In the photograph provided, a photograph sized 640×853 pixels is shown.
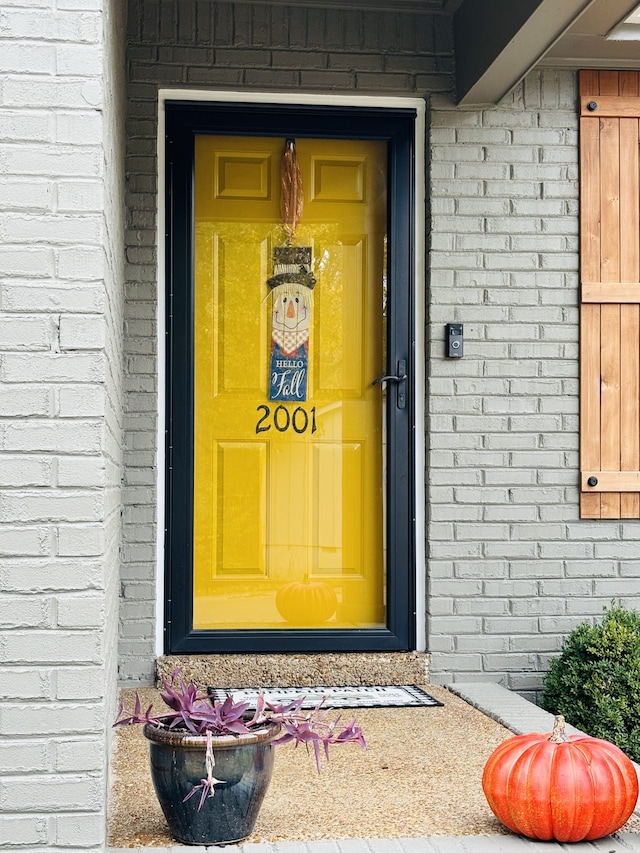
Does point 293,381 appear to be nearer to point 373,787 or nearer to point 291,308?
point 291,308

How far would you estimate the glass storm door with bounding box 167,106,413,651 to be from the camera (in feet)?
14.8

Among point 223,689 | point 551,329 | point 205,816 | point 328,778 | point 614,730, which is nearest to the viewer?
point 205,816

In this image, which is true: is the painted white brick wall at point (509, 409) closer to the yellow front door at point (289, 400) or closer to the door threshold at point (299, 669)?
the door threshold at point (299, 669)

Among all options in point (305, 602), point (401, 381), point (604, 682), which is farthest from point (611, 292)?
point (305, 602)

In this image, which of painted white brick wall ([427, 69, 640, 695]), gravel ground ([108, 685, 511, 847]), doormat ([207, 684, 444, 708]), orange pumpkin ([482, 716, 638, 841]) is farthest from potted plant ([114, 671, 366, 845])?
painted white brick wall ([427, 69, 640, 695])

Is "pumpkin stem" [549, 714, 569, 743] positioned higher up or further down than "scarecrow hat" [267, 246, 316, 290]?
further down

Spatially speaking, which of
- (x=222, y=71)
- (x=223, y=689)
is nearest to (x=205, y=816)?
(x=223, y=689)

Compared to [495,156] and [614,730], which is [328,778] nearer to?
[614,730]

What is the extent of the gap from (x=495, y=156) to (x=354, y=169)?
0.60 meters

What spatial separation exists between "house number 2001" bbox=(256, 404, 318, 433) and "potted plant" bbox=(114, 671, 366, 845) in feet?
6.82

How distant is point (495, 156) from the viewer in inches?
181

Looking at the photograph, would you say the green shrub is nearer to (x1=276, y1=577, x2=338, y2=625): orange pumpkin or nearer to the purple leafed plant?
(x1=276, y1=577, x2=338, y2=625): orange pumpkin

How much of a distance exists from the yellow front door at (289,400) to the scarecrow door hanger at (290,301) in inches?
0.5

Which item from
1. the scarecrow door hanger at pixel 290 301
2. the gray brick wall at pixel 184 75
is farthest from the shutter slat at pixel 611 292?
the scarecrow door hanger at pixel 290 301
